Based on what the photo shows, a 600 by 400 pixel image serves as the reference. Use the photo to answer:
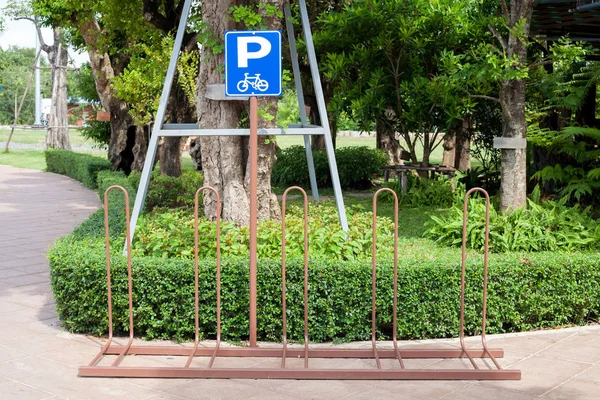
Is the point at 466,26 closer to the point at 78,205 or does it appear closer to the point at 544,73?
the point at 544,73

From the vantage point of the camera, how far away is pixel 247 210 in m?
8.05

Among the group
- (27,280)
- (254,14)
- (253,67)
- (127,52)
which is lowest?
(27,280)

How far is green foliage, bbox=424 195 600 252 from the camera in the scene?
780 cm

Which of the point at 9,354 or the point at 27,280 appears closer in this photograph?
the point at 9,354

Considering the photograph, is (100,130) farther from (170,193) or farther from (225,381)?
(225,381)

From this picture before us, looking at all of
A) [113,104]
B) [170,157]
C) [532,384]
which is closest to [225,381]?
[532,384]

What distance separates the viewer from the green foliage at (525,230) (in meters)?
7.80

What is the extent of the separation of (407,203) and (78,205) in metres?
6.60

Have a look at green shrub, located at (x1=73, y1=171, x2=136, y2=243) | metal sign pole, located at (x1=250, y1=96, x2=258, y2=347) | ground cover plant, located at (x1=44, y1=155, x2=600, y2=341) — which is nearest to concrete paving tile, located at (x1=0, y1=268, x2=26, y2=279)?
green shrub, located at (x1=73, y1=171, x2=136, y2=243)

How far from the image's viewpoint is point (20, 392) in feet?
16.6

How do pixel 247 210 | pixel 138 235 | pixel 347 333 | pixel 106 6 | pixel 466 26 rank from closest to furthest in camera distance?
pixel 347 333
pixel 138 235
pixel 247 210
pixel 466 26
pixel 106 6

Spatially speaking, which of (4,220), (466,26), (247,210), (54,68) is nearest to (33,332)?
(247,210)

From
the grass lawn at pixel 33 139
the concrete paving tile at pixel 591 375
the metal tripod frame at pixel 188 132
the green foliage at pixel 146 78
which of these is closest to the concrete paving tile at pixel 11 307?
the metal tripod frame at pixel 188 132

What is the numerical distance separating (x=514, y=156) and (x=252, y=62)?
4.24 meters
